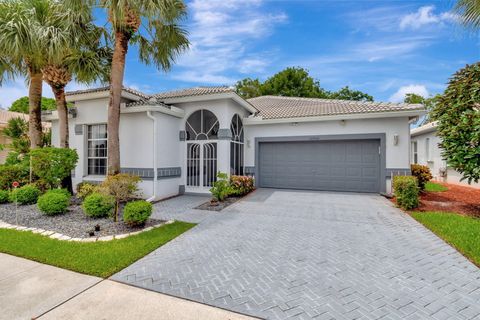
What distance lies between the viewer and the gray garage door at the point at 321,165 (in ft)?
37.5

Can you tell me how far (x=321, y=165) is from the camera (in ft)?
40.1

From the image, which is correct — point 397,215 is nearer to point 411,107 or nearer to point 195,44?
point 411,107

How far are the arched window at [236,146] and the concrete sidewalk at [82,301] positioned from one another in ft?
26.8

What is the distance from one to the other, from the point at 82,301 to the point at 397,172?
1229 cm

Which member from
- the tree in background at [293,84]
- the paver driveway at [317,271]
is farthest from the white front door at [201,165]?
the tree in background at [293,84]

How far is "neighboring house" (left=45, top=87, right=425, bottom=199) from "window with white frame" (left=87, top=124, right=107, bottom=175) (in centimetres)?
5

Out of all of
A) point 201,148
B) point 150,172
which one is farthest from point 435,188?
point 150,172

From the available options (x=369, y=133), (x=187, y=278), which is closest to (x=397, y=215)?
(x=369, y=133)

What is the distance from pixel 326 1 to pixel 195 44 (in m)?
6.07

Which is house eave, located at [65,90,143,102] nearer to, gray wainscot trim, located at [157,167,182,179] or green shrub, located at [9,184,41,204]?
gray wainscot trim, located at [157,167,182,179]

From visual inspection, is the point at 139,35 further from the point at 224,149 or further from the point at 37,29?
the point at 224,149

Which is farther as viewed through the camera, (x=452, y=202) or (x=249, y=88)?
(x=249, y=88)

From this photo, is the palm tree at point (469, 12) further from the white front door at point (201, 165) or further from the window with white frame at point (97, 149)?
the window with white frame at point (97, 149)

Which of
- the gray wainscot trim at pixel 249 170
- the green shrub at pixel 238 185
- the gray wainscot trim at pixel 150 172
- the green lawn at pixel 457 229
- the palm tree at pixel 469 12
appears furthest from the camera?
the gray wainscot trim at pixel 249 170
